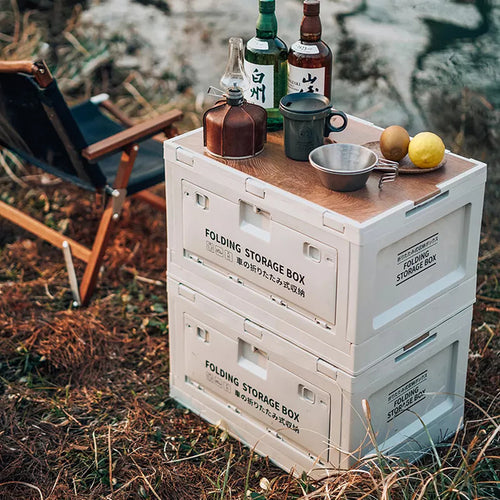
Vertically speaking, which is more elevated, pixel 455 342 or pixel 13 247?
pixel 455 342

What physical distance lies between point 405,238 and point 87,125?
221 cm

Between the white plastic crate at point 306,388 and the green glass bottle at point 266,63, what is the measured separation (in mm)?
680

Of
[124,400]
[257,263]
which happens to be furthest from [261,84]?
[124,400]

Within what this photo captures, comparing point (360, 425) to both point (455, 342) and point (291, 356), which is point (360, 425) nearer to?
point (291, 356)

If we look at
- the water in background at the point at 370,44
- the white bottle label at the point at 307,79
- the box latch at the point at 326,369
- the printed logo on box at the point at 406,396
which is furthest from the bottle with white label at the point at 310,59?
the water in background at the point at 370,44

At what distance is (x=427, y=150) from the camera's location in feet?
8.63

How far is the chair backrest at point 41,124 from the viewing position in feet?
11.2

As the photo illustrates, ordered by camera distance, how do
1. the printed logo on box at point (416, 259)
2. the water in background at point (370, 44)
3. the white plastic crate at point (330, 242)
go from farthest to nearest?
1. the water in background at point (370, 44)
2. the printed logo on box at point (416, 259)
3. the white plastic crate at point (330, 242)

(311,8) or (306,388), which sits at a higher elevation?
(311,8)

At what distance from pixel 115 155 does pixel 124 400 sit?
129cm

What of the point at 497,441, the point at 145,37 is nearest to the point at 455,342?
the point at 497,441

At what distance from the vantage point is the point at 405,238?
2.55 m

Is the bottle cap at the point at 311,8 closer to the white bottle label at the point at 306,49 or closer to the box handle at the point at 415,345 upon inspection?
the white bottle label at the point at 306,49

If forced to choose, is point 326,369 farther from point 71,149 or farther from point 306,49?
point 71,149
